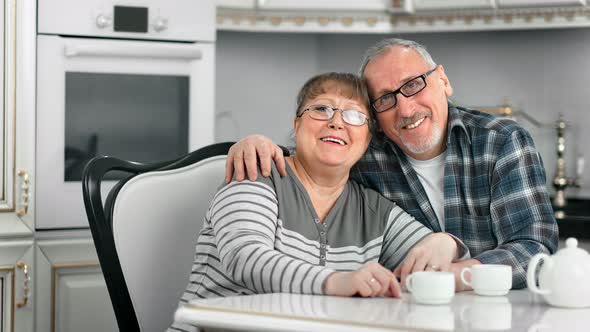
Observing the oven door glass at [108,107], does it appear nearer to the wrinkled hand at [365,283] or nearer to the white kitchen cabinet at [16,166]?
the white kitchen cabinet at [16,166]

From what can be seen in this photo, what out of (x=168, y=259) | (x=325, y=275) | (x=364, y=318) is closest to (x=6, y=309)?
(x=168, y=259)

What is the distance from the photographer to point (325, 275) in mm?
1559

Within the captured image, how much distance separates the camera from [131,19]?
2826 mm

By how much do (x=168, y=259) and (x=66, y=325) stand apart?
808 millimetres

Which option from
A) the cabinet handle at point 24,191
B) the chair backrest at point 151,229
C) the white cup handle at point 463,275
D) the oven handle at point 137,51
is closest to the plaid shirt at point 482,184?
the white cup handle at point 463,275

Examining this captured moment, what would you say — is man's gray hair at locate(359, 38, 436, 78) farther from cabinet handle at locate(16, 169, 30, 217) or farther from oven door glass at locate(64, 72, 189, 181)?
cabinet handle at locate(16, 169, 30, 217)

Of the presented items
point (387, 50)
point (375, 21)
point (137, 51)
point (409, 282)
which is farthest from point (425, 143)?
point (375, 21)

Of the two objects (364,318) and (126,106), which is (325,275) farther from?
(126,106)

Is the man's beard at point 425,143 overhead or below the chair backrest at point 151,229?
overhead

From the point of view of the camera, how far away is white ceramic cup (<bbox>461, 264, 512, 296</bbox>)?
5.26 feet

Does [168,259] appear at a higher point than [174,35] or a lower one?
lower

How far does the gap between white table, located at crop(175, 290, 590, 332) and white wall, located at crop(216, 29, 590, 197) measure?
208 cm

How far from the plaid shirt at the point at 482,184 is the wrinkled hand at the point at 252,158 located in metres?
0.34

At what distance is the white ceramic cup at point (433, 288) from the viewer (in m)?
1.48
